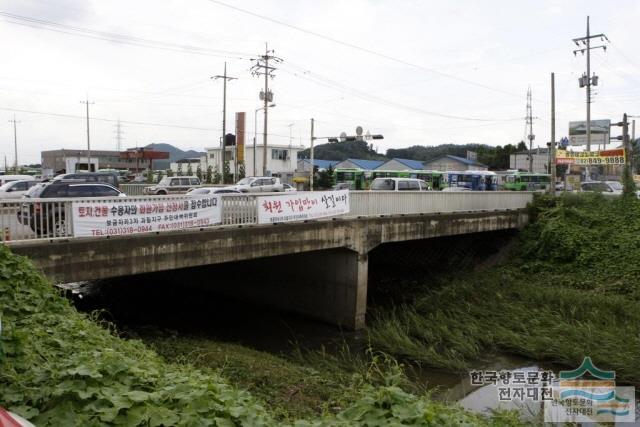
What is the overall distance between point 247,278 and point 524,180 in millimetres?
38614

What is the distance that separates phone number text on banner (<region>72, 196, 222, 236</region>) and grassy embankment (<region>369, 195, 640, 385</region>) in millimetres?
6106

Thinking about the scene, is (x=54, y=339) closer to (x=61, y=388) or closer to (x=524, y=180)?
(x=61, y=388)

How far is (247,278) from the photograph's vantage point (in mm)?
19125

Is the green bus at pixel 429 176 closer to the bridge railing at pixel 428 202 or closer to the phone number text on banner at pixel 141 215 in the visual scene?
the bridge railing at pixel 428 202

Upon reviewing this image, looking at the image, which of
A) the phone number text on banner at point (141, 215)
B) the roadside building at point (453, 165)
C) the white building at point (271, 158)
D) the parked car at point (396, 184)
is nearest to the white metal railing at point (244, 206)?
the phone number text on banner at point (141, 215)

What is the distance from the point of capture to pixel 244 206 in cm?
1367

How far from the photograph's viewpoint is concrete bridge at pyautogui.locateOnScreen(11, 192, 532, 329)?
10523mm

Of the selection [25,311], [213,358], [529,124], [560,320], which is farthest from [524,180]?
[25,311]

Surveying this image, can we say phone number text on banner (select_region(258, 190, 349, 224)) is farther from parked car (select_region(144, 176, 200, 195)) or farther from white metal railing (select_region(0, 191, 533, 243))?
parked car (select_region(144, 176, 200, 195))

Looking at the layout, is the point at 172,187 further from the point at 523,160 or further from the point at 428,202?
the point at 523,160

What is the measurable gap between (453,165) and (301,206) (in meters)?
74.9

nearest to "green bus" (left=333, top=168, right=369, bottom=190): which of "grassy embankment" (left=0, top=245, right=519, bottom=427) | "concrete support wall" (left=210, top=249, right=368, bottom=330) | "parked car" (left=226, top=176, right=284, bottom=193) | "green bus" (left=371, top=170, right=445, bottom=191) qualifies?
"green bus" (left=371, top=170, right=445, bottom=191)

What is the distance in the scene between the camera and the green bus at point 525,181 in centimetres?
4897

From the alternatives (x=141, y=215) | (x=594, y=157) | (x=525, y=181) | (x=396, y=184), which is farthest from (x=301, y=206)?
(x=525, y=181)
